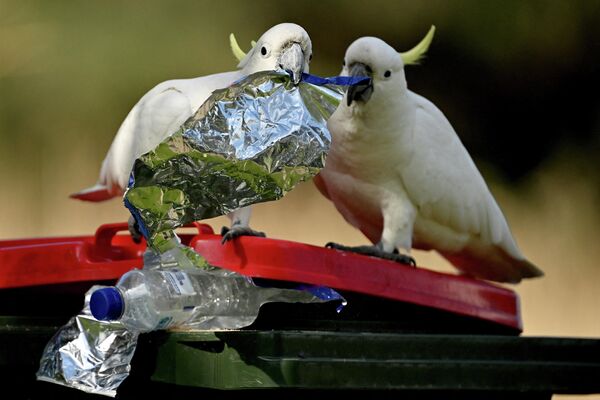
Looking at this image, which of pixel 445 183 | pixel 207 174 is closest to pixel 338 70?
pixel 445 183

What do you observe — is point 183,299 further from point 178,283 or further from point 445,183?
point 445,183

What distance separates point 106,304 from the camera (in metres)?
1.15

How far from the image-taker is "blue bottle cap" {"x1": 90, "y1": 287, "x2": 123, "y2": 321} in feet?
3.79

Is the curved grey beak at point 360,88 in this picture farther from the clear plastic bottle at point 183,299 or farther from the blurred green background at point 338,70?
the blurred green background at point 338,70

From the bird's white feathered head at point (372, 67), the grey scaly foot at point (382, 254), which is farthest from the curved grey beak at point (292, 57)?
the grey scaly foot at point (382, 254)

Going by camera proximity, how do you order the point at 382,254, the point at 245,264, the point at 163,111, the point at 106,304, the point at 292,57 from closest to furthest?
the point at 106,304 → the point at 245,264 → the point at 292,57 → the point at 163,111 → the point at 382,254

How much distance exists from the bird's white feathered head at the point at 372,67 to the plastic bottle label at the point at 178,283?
1.05 metres

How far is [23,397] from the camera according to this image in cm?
139

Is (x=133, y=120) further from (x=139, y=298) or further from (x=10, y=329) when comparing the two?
(x=139, y=298)

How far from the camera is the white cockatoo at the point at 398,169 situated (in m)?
2.29

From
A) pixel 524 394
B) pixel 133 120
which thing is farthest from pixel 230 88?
pixel 133 120

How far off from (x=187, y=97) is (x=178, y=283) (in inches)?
35.6

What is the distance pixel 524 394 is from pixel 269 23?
3.31 metres

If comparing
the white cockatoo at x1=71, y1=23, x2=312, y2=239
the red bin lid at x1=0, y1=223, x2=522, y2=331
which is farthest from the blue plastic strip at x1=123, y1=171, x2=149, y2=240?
the white cockatoo at x1=71, y1=23, x2=312, y2=239
